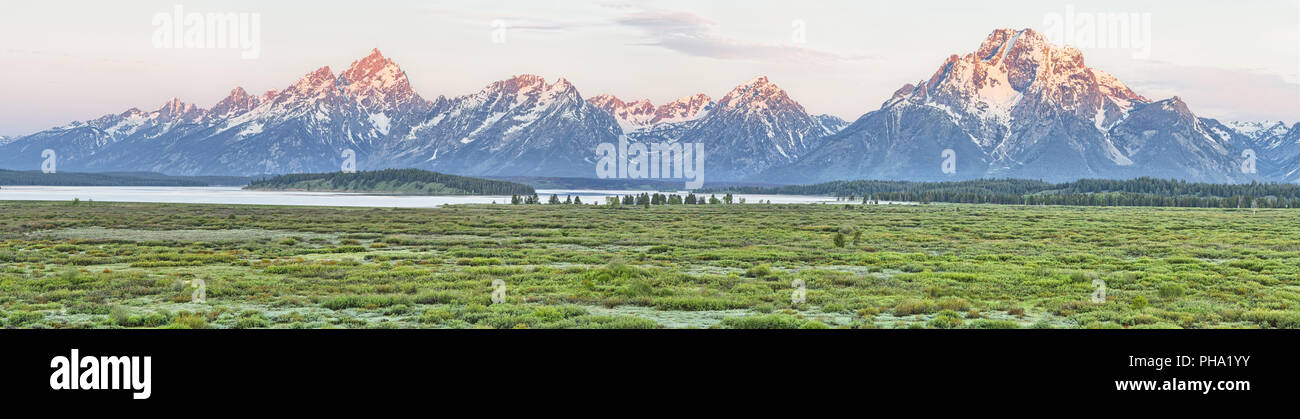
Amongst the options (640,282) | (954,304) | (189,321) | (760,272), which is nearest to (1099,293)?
(954,304)

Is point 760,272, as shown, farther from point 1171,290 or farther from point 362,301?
point 362,301

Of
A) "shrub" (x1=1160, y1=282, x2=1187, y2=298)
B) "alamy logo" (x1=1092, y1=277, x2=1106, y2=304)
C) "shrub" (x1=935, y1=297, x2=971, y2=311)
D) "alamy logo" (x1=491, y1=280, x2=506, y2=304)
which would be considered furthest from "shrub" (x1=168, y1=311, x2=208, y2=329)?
"shrub" (x1=1160, y1=282, x2=1187, y2=298)

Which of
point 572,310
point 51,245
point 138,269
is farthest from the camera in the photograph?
point 51,245

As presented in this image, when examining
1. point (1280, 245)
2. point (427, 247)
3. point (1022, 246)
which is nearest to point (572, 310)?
point (427, 247)

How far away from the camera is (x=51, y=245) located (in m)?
71.4

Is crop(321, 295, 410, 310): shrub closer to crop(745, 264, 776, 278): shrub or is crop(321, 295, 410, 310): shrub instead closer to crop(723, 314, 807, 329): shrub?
crop(723, 314, 807, 329): shrub

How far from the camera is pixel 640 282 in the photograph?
1647 inches
